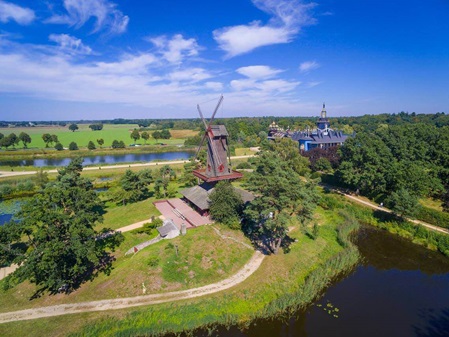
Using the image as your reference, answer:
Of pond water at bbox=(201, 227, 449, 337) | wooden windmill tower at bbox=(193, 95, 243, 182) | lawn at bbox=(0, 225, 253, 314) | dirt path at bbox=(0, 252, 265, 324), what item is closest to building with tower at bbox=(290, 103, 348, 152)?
wooden windmill tower at bbox=(193, 95, 243, 182)

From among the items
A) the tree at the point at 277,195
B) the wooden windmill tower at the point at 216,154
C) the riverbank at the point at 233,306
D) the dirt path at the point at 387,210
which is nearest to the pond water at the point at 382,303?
the riverbank at the point at 233,306

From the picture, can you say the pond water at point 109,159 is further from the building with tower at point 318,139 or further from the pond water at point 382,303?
the pond water at point 382,303

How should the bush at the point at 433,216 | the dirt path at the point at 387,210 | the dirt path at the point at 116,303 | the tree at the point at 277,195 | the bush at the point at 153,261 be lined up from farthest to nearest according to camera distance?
the bush at the point at 433,216
the dirt path at the point at 387,210
the tree at the point at 277,195
the bush at the point at 153,261
the dirt path at the point at 116,303

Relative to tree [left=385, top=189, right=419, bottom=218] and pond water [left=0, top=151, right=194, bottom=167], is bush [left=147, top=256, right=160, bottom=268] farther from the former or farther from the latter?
pond water [left=0, top=151, right=194, bottom=167]

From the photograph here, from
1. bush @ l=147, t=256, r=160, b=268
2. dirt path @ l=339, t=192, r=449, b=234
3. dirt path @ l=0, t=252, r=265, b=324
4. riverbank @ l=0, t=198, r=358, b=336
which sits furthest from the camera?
dirt path @ l=339, t=192, r=449, b=234

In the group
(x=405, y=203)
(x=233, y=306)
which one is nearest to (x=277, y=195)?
(x=233, y=306)

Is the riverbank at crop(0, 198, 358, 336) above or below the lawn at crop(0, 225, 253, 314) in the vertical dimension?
below

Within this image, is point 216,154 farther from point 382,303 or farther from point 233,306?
point 382,303
